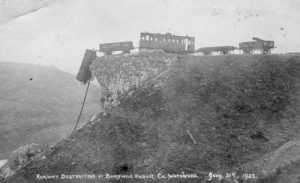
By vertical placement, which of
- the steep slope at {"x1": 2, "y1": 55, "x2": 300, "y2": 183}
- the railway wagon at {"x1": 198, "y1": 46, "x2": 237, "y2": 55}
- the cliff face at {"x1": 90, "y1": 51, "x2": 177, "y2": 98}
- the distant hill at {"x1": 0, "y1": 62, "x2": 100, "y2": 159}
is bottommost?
the distant hill at {"x1": 0, "y1": 62, "x2": 100, "y2": 159}

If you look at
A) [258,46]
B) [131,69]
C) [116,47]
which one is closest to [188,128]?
[131,69]

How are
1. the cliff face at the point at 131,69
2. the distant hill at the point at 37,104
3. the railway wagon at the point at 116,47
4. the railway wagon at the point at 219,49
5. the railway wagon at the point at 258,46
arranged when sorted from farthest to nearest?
the distant hill at the point at 37,104
the railway wagon at the point at 116,47
the railway wagon at the point at 219,49
the railway wagon at the point at 258,46
the cliff face at the point at 131,69

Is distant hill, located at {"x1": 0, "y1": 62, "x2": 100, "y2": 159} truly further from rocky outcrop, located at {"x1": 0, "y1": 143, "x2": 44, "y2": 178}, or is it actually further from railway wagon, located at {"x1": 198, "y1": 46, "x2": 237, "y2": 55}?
railway wagon, located at {"x1": 198, "y1": 46, "x2": 237, "y2": 55}

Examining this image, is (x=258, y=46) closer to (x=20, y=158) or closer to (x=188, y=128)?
(x=188, y=128)

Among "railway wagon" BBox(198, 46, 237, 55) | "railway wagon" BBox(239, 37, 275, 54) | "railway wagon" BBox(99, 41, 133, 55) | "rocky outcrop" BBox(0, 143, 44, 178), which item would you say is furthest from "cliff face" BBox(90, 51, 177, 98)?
"railway wagon" BBox(239, 37, 275, 54)

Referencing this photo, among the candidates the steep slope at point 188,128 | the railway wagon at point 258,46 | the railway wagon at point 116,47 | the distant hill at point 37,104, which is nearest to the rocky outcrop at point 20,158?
the steep slope at point 188,128

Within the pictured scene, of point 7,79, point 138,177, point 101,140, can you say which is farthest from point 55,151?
point 7,79

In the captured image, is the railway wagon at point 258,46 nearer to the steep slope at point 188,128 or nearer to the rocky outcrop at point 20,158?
the steep slope at point 188,128
